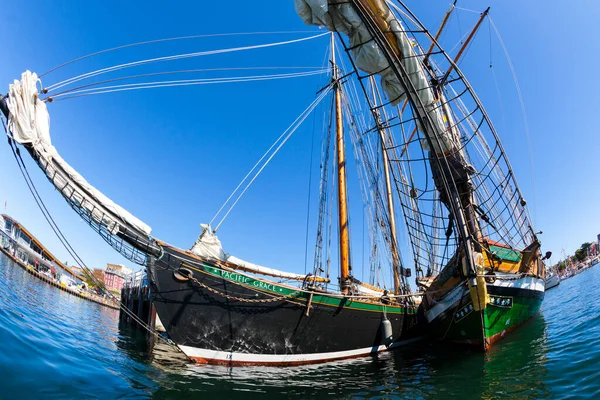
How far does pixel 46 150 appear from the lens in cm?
674

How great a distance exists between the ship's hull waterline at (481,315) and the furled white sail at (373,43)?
5.53m

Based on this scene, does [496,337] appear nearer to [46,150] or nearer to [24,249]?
[46,150]

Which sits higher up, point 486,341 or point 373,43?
point 373,43

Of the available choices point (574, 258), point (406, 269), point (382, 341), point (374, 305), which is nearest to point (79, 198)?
point (374, 305)

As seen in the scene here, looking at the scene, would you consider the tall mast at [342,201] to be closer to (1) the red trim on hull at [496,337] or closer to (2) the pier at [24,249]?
(1) the red trim on hull at [496,337]

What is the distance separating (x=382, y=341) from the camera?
11039 mm

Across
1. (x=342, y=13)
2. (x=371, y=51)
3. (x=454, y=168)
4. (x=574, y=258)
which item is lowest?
(x=574, y=258)

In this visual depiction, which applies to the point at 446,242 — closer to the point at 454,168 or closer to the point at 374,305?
the point at 454,168

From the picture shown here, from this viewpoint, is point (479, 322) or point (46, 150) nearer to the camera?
point (46, 150)

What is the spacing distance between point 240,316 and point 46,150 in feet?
21.2

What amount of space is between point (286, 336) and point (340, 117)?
35.1 feet

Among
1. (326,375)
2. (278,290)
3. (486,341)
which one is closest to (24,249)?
(278,290)

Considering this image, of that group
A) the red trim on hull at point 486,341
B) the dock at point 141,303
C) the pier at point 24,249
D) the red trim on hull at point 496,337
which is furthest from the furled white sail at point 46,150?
the pier at point 24,249

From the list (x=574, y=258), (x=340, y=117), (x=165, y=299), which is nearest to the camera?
(x=165, y=299)
